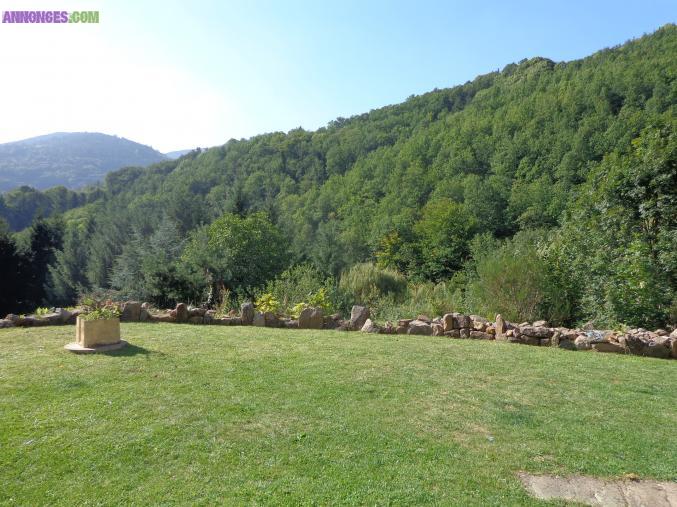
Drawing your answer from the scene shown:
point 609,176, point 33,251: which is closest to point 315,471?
point 609,176

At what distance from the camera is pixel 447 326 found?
28.0 feet

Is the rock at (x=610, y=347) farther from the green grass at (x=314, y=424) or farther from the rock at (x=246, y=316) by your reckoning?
the rock at (x=246, y=316)

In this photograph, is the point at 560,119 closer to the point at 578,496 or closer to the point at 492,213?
the point at 492,213

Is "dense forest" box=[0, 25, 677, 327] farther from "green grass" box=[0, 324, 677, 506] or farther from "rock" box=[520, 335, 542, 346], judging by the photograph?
"green grass" box=[0, 324, 677, 506]

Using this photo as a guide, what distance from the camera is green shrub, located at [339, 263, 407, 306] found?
16.5 metres

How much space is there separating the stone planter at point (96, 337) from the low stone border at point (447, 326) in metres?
2.08

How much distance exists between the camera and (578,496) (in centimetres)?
320

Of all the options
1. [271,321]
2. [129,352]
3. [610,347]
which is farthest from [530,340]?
[129,352]

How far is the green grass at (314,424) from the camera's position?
10.6ft

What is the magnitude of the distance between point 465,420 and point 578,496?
4.19ft

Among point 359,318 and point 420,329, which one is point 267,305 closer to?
point 359,318

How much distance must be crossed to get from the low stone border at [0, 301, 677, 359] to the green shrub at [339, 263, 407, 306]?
646cm

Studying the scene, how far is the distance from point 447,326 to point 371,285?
30.7ft

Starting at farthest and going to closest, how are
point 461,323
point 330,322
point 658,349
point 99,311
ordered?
point 330,322, point 461,323, point 658,349, point 99,311
